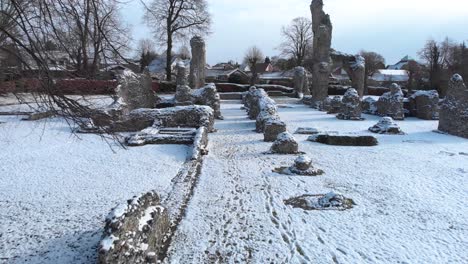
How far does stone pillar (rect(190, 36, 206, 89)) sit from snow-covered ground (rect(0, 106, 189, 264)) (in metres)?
14.7

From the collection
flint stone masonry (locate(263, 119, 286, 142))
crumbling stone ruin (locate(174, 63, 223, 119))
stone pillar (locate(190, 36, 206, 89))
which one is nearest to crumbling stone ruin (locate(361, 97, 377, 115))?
crumbling stone ruin (locate(174, 63, 223, 119))

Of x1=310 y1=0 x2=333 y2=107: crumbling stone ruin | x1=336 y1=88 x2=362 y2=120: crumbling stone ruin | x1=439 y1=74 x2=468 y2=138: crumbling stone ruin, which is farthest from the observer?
x1=310 y1=0 x2=333 y2=107: crumbling stone ruin

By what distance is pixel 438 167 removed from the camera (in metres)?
10.7

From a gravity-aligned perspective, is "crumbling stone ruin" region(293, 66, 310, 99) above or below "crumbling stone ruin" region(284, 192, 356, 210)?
above

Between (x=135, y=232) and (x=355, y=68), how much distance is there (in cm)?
2620

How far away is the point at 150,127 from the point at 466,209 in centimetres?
1021

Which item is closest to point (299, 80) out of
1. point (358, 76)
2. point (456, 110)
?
point (358, 76)

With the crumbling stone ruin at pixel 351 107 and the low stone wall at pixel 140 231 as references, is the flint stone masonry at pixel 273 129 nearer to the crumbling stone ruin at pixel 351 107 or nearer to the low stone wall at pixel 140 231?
the low stone wall at pixel 140 231

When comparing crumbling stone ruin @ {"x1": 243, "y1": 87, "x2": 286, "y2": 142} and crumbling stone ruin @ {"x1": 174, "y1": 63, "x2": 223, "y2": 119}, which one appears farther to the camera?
crumbling stone ruin @ {"x1": 174, "y1": 63, "x2": 223, "y2": 119}

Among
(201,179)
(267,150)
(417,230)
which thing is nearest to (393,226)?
(417,230)

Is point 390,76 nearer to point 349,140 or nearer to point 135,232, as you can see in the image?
point 349,140

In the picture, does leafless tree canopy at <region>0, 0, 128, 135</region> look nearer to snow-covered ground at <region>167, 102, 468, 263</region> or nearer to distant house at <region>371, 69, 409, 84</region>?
snow-covered ground at <region>167, 102, 468, 263</region>

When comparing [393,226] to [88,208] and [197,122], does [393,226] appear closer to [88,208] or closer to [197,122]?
[88,208]

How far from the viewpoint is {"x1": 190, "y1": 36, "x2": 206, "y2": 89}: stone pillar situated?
1081 inches
